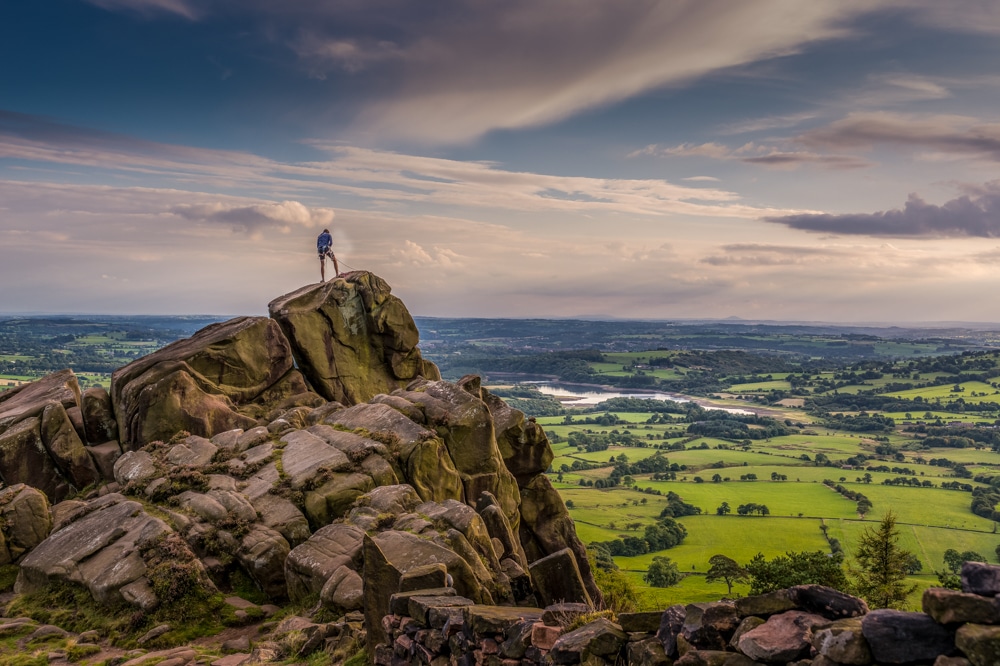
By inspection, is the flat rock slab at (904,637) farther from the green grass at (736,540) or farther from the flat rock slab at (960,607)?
the green grass at (736,540)

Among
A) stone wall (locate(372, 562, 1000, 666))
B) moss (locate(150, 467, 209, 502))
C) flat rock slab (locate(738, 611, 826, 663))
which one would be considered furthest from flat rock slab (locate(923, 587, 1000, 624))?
moss (locate(150, 467, 209, 502))

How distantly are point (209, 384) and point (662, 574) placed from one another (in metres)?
85.4

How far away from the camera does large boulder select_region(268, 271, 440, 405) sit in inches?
2048

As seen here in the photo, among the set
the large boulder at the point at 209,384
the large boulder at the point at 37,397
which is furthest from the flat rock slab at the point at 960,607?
the large boulder at the point at 37,397

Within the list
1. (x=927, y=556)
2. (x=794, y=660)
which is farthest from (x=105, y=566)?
(x=927, y=556)

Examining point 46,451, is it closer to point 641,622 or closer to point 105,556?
point 105,556

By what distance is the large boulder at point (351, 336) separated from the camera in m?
52.0

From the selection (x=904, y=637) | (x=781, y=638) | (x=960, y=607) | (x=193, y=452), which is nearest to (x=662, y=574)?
(x=193, y=452)

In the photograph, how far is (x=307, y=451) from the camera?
3616cm

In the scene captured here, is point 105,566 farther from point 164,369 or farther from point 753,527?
point 753,527

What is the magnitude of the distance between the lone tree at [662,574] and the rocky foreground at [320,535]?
217ft

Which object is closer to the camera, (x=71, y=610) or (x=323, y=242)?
(x=71, y=610)

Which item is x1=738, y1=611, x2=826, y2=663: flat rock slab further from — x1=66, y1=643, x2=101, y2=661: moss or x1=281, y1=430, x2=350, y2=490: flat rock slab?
→ x1=281, y1=430, x2=350, y2=490: flat rock slab

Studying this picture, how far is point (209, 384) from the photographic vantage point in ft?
147
